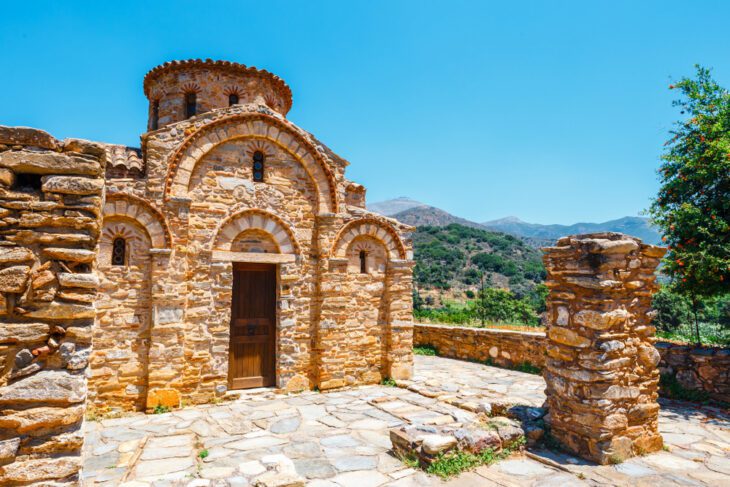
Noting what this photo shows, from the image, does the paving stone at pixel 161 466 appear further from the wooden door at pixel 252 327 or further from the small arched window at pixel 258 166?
the small arched window at pixel 258 166

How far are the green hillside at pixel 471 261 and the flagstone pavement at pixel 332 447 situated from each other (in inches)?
999

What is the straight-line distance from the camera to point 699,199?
876 centimetres

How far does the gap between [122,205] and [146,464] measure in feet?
14.1

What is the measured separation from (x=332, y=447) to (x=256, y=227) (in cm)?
452

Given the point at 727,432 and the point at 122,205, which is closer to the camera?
the point at 727,432

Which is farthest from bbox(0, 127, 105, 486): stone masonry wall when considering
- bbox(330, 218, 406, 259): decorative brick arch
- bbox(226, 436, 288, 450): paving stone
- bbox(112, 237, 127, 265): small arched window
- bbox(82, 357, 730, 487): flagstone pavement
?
bbox(330, 218, 406, 259): decorative brick arch

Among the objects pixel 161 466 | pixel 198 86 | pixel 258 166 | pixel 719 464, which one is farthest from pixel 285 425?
pixel 198 86

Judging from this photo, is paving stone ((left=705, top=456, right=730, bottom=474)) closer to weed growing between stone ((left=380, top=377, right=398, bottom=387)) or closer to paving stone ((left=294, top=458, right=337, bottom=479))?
paving stone ((left=294, top=458, right=337, bottom=479))

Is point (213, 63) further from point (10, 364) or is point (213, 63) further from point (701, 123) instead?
point (701, 123)

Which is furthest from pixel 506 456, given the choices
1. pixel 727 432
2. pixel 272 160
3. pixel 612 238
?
pixel 272 160

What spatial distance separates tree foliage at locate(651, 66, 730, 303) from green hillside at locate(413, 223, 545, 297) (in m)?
23.4

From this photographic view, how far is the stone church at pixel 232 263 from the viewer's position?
7.62m

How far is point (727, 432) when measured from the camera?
21.0 ft

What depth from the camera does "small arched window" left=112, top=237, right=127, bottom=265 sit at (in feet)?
25.1
